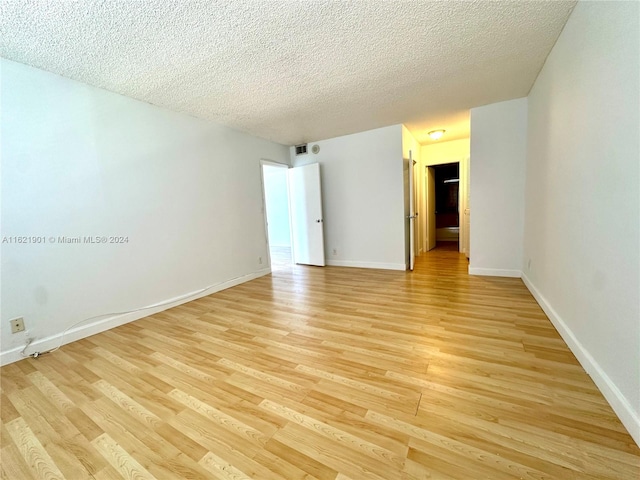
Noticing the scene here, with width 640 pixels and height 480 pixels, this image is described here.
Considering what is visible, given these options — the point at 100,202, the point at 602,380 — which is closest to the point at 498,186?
the point at 602,380

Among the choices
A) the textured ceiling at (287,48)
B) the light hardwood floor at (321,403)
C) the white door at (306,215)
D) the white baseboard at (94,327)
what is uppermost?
the textured ceiling at (287,48)

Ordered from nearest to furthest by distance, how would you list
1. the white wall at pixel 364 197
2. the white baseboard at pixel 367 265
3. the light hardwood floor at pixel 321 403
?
the light hardwood floor at pixel 321 403
the white wall at pixel 364 197
the white baseboard at pixel 367 265

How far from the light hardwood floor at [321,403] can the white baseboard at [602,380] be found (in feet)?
0.15

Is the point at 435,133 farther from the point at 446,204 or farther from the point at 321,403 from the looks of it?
the point at 321,403

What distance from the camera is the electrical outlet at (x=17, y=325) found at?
85.4 inches

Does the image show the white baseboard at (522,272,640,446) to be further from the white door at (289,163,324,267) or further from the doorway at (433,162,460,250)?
the doorway at (433,162,460,250)

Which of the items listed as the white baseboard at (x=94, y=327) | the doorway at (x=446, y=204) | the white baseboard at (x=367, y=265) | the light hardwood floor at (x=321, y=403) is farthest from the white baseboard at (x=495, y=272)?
the white baseboard at (x=94, y=327)

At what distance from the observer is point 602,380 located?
1449 millimetres

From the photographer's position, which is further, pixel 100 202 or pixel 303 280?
pixel 303 280

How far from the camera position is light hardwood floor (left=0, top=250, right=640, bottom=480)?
44.5 inches

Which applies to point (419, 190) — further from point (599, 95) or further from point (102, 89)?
point (102, 89)

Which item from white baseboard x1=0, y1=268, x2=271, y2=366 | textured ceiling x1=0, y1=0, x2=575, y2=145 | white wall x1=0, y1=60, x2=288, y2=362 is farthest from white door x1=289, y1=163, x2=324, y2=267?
white baseboard x1=0, y1=268, x2=271, y2=366

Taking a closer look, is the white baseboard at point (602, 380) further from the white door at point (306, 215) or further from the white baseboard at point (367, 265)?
the white door at point (306, 215)

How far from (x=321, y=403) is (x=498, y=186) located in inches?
156
